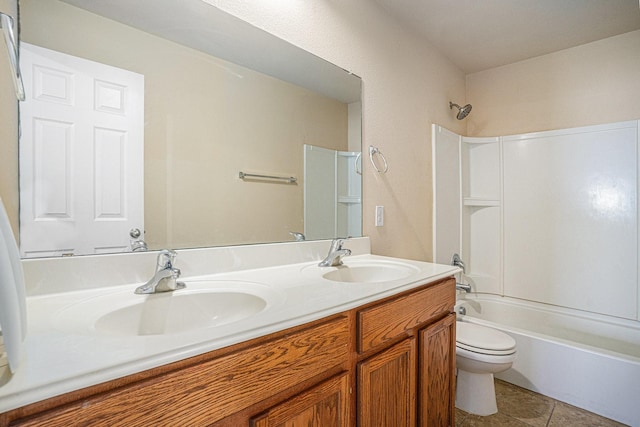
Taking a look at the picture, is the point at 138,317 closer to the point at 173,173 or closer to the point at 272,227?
the point at 173,173

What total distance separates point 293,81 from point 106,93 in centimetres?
80

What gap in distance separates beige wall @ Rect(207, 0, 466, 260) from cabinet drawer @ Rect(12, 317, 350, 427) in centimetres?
108

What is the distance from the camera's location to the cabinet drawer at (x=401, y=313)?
98 cm

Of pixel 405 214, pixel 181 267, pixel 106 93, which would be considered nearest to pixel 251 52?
pixel 106 93

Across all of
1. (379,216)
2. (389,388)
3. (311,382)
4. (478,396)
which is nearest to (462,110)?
(379,216)

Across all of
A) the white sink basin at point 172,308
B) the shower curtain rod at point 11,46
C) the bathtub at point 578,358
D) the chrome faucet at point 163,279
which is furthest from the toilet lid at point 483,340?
the shower curtain rod at point 11,46

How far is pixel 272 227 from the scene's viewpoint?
1424mm

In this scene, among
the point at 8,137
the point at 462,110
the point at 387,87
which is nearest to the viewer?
the point at 8,137

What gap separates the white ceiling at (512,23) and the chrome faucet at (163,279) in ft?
6.16

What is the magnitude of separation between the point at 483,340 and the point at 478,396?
33cm

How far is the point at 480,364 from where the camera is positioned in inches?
69.0

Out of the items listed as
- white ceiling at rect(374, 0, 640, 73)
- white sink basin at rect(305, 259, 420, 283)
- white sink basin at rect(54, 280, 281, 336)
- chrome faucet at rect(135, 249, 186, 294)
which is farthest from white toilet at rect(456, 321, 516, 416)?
white ceiling at rect(374, 0, 640, 73)

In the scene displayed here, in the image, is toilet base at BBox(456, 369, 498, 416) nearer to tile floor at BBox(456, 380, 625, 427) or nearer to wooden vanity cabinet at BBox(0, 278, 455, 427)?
tile floor at BBox(456, 380, 625, 427)

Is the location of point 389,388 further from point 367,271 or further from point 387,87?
point 387,87
